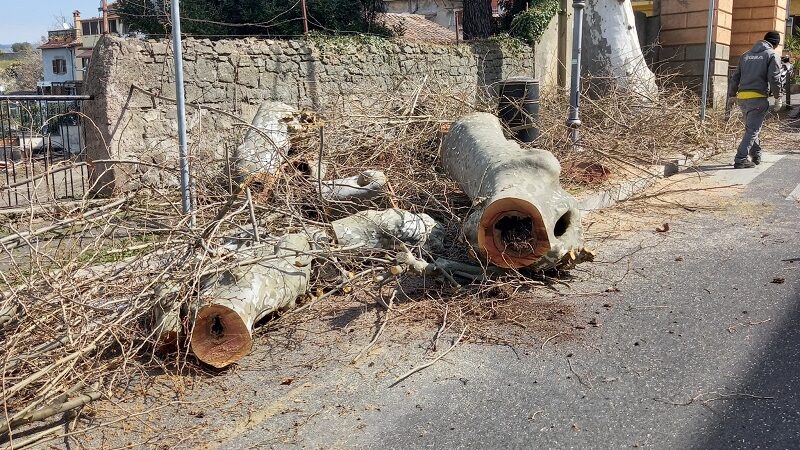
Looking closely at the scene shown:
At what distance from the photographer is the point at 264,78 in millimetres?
10203

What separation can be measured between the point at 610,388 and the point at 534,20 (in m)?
11.8

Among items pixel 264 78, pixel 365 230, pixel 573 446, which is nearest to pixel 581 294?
pixel 365 230

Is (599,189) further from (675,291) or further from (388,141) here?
(675,291)

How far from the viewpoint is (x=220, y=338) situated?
3.97 metres

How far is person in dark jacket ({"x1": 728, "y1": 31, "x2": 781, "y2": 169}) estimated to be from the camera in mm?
9820

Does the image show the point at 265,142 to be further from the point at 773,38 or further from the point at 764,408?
the point at 773,38

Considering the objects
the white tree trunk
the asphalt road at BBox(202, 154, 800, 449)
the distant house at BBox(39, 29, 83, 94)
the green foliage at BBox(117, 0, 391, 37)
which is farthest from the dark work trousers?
the distant house at BBox(39, 29, 83, 94)

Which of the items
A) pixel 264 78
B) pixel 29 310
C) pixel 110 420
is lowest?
pixel 110 420

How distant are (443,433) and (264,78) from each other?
25.9ft

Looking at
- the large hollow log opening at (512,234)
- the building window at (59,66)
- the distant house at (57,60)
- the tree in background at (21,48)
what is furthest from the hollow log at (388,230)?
the tree in background at (21,48)

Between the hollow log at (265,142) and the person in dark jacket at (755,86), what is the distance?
646 centimetres

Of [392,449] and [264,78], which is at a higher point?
[264,78]

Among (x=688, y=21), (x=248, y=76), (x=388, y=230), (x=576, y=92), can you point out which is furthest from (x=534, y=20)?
(x=388, y=230)

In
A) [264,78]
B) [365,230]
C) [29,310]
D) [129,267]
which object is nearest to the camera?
[29,310]
